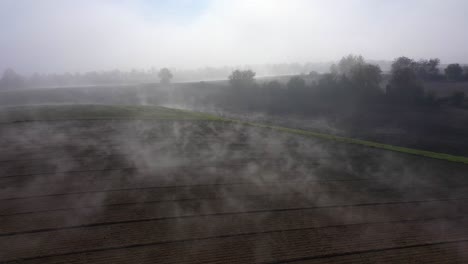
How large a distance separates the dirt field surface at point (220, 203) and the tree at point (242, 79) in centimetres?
5128

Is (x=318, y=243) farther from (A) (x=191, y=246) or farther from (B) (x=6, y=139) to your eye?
(B) (x=6, y=139)

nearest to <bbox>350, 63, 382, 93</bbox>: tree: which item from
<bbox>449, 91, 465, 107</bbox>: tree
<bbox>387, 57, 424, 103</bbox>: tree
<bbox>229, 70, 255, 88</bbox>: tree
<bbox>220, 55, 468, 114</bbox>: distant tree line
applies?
<bbox>220, 55, 468, 114</bbox>: distant tree line

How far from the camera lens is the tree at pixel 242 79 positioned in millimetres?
74938

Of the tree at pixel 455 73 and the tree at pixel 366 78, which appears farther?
the tree at pixel 455 73

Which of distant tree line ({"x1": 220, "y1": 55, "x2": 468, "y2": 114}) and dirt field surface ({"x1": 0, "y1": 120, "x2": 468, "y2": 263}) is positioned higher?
distant tree line ({"x1": 220, "y1": 55, "x2": 468, "y2": 114})

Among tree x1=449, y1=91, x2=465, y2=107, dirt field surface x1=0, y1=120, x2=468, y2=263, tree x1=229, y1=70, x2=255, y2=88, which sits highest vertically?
tree x1=229, y1=70, x2=255, y2=88

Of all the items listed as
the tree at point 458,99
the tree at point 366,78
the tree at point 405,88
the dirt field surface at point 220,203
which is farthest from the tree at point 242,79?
the dirt field surface at point 220,203

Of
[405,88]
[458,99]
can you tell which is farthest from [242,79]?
[458,99]

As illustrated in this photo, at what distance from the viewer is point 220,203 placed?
594 inches

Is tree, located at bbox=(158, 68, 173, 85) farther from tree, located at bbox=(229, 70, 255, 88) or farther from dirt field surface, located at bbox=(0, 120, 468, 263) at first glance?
dirt field surface, located at bbox=(0, 120, 468, 263)

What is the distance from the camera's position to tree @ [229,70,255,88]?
74.9m

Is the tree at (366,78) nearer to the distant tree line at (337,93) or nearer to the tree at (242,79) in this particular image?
the distant tree line at (337,93)

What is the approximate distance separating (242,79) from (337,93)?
22.2m

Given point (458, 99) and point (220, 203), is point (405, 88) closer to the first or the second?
point (458, 99)
